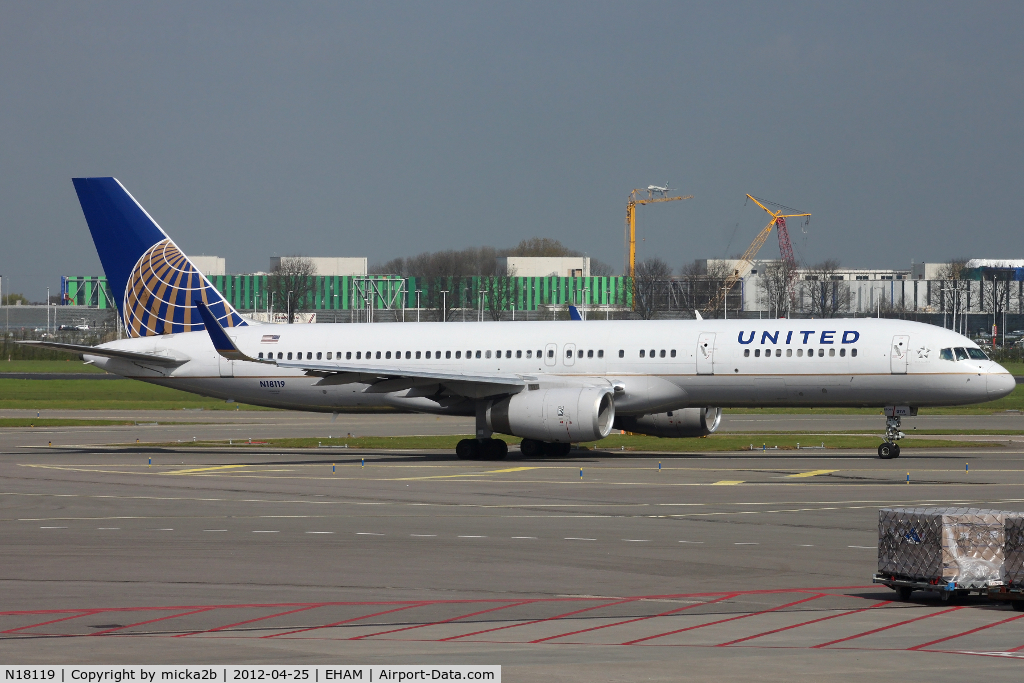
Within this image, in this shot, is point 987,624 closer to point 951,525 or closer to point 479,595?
point 951,525

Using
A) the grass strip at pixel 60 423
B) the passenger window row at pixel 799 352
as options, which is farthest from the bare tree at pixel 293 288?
the passenger window row at pixel 799 352

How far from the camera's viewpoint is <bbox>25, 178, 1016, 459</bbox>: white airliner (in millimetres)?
37500

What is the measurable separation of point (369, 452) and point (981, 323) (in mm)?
145838

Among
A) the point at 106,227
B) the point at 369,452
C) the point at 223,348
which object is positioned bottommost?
the point at 369,452

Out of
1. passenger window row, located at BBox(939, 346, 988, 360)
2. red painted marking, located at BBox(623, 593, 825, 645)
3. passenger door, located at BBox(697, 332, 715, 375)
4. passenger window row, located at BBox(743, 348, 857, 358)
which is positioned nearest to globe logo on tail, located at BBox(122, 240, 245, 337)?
passenger door, located at BBox(697, 332, 715, 375)

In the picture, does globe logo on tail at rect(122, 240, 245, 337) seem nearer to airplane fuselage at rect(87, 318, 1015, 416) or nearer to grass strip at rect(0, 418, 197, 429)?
airplane fuselage at rect(87, 318, 1015, 416)

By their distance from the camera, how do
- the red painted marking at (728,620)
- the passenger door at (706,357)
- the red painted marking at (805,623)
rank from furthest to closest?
the passenger door at (706,357) < the red painted marking at (728,620) < the red painted marking at (805,623)

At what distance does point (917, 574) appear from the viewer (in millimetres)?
14688

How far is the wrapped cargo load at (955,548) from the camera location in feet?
47.3

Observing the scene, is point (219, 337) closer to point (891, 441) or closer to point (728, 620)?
point (891, 441)

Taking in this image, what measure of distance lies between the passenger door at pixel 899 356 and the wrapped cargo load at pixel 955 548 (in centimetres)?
2334

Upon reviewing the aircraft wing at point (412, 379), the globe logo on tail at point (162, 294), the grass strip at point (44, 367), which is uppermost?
the globe logo on tail at point (162, 294)

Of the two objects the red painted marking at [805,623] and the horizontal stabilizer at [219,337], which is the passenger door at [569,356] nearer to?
the horizontal stabilizer at [219,337]

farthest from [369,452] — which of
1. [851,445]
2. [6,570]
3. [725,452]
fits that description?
[6,570]
